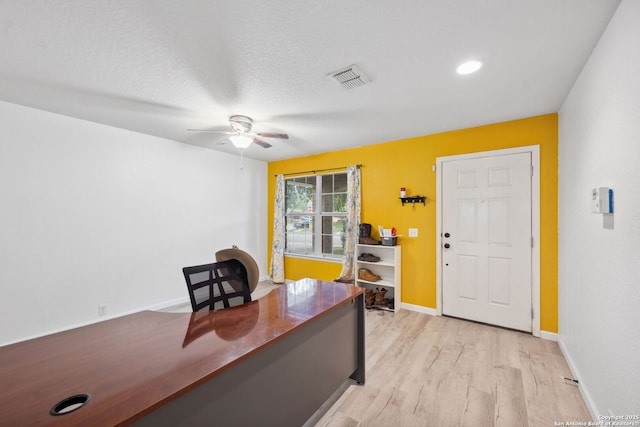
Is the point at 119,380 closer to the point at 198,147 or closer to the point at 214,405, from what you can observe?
the point at 214,405

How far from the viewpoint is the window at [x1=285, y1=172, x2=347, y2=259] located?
4.83 metres

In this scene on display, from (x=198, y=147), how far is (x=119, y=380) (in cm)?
415

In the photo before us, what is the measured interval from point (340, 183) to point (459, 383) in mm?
3384

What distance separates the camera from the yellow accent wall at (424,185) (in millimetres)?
2932

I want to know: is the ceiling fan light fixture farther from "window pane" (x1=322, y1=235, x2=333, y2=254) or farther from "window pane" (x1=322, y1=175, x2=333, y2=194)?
"window pane" (x1=322, y1=235, x2=333, y2=254)

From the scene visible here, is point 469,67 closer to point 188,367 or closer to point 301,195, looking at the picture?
point 188,367

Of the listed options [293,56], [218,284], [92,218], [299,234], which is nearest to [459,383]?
[218,284]

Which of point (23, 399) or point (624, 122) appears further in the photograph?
point (624, 122)

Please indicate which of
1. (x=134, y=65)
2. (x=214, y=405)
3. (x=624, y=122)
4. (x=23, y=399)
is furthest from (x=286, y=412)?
(x=134, y=65)

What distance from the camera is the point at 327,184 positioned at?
498cm

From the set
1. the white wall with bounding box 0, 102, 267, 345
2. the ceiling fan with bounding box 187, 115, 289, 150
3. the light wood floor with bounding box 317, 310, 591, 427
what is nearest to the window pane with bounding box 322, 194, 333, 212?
Result: the white wall with bounding box 0, 102, 267, 345

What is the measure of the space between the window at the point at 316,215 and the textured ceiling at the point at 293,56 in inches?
74.8

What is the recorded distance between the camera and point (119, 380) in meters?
0.96

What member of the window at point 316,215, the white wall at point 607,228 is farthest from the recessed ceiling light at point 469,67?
the window at point 316,215
